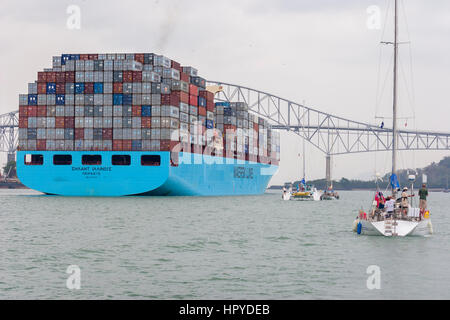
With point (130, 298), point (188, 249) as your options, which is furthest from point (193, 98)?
point (130, 298)

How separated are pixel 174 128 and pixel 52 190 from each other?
19.9 metres

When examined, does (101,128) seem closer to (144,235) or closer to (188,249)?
(144,235)

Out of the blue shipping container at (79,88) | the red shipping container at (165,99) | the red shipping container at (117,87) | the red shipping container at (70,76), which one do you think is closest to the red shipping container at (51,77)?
the red shipping container at (70,76)

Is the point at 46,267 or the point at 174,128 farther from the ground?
the point at 174,128

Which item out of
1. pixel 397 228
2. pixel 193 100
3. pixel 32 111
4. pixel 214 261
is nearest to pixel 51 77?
pixel 32 111

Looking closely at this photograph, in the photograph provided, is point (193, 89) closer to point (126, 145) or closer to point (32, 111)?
point (126, 145)

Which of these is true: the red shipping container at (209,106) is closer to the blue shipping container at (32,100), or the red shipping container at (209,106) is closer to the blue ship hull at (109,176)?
Answer: the blue ship hull at (109,176)

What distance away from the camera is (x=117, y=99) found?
312 feet

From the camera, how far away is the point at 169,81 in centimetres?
9875

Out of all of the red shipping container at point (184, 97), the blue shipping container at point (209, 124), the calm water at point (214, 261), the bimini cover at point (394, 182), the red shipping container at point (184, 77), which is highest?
the red shipping container at point (184, 77)

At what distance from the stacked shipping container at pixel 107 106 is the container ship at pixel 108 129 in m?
0.14

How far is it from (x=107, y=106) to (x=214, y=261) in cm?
7049

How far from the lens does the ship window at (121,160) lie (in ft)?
306

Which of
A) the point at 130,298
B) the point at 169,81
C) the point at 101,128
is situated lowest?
the point at 130,298
